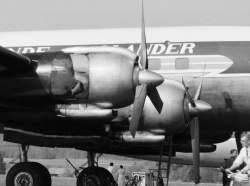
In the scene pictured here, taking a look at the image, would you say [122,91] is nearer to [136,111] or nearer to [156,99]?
[136,111]

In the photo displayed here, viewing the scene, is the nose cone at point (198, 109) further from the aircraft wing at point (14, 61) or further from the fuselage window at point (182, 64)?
the aircraft wing at point (14, 61)

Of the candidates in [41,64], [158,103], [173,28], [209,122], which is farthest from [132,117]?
[173,28]

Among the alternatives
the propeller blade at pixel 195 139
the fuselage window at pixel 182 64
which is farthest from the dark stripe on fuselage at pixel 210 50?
the propeller blade at pixel 195 139

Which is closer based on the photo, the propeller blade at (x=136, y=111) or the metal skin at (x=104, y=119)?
the metal skin at (x=104, y=119)

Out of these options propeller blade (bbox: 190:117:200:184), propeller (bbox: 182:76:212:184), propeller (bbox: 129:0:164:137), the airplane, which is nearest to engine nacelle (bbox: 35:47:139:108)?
the airplane

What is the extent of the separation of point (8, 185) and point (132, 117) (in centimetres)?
416

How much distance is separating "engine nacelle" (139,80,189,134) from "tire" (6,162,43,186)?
292 centimetres

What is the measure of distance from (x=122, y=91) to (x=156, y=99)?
1333 millimetres

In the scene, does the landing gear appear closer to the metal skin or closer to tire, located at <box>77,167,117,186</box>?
tire, located at <box>77,167,117,186</box>

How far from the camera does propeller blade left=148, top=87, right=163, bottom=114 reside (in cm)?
1553

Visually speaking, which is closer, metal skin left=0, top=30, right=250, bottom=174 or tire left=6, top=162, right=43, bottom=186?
metal skin left=0, top=30, right=250, bottom=174

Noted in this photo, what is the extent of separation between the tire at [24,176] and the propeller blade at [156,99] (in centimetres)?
367

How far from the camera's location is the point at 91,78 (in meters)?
14.7

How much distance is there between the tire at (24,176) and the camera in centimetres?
1742
